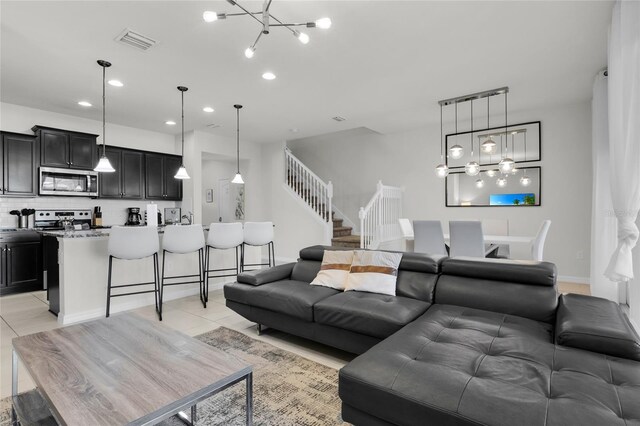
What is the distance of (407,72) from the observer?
3975 mm

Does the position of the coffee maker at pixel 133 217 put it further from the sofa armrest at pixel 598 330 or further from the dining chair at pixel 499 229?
the sofa armrest at pixel 598 330

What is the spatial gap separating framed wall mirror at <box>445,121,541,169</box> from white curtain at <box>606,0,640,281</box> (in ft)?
8.97

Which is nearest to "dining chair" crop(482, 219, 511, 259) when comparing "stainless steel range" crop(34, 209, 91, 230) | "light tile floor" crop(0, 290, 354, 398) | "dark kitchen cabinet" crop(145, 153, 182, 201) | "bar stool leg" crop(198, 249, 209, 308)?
"light tile floor" crop(0, 290, 354, 398)

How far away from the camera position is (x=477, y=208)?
6250mm

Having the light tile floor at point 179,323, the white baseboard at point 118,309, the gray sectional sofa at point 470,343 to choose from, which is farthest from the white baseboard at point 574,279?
the white baseboard at point 118,309

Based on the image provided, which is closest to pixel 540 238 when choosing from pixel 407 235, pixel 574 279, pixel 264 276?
pixel 407 235

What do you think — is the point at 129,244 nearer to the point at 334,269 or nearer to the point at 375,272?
the point at 334,269

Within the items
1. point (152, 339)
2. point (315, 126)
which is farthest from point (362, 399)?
point (315, 126)

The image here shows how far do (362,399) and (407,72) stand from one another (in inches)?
147

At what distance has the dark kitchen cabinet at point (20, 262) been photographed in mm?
4652

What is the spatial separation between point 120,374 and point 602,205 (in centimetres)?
508

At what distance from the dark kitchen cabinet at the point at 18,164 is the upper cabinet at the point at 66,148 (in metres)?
0.13

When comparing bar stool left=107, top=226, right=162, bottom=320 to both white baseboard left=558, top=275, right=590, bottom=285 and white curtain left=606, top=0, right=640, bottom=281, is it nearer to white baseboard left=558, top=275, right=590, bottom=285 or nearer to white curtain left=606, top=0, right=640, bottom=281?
white curtain left=606, top=0, right=640, bottom=281

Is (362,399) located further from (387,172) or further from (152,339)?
(387,172)
